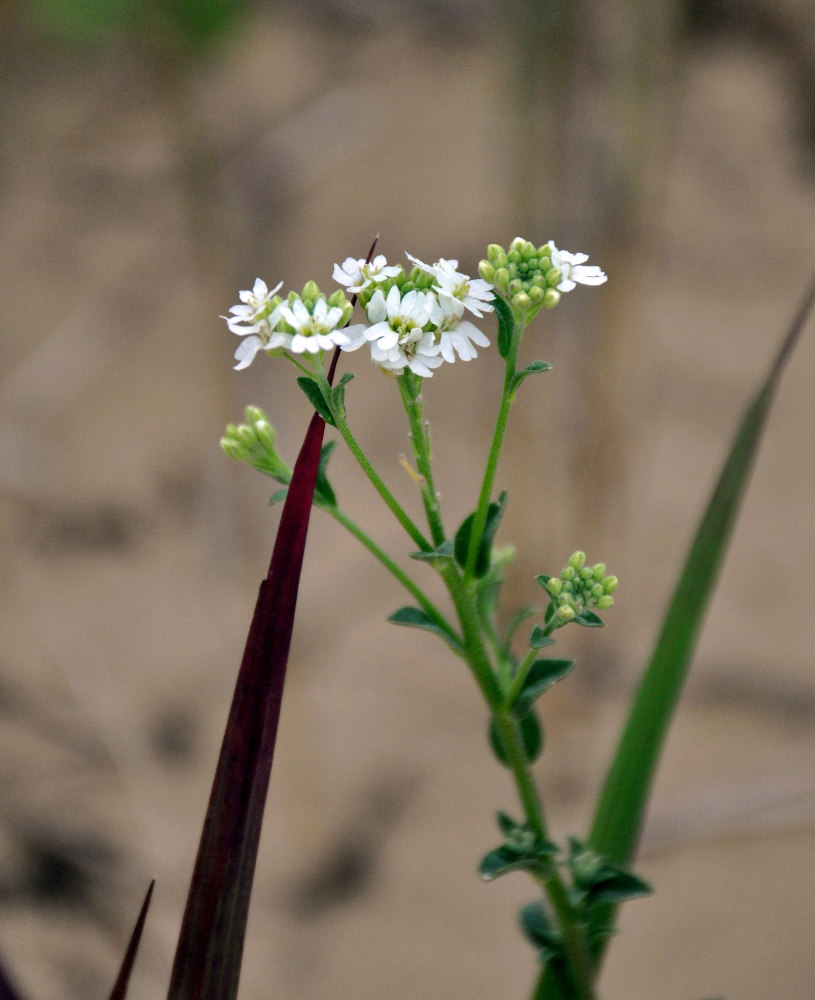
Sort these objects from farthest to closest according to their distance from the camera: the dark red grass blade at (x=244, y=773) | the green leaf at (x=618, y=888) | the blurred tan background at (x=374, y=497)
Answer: the blurred tan background at (x=374, y=497)
the green leaf at (x=618, y=888)
the dark red grass blade at (x=244, y=773)

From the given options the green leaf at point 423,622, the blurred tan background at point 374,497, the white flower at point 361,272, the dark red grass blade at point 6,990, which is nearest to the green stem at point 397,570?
the green leaf at point 423,622

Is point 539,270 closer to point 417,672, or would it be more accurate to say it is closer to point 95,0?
point 95,0

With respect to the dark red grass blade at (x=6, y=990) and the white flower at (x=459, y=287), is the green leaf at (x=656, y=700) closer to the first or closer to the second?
the white flower at (x=459, y=287)

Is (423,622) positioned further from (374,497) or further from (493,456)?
(374,497)

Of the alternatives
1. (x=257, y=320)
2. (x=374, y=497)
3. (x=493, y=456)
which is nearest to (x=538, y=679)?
(x=493, y=456)

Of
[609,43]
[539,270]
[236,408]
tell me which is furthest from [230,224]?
[539,270]

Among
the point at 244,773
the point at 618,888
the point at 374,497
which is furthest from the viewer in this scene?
the point at 374,497

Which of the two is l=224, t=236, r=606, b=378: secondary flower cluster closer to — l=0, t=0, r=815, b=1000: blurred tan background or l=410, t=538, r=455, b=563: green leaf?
l=410, t=538, r=455, b=563: green leaf
